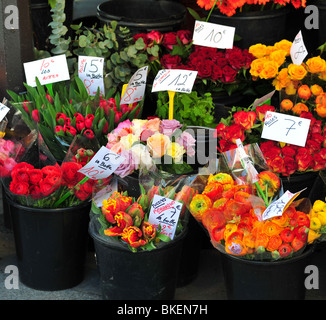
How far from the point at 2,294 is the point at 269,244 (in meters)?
1.10

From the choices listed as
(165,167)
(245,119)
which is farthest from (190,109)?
(165,167)

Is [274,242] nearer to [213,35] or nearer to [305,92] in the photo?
[305,92]

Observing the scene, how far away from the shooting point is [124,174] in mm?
2498

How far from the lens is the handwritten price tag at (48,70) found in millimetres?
3025

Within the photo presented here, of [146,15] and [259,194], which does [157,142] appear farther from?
[146,15]

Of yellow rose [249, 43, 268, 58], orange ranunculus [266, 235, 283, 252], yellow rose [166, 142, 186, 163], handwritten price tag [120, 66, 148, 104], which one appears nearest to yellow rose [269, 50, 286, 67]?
yellow rose [249, 43, 268, 58]

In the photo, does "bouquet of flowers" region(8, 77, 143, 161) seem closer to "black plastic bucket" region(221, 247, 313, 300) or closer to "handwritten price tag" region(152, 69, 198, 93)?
"handwritten price tag" region(152, 69, 198, 93)

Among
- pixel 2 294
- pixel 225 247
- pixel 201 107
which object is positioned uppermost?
pixel 201 107

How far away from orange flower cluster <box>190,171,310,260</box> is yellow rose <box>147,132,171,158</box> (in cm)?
22

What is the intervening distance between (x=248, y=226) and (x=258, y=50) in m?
1.14

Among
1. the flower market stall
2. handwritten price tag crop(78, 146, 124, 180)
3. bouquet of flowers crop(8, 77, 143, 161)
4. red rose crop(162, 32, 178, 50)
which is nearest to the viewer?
the flower market stall

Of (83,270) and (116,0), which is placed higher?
(116,0)

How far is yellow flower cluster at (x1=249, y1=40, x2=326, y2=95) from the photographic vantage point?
2879mm

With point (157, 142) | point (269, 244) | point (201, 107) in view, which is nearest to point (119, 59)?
point (201, 107)
